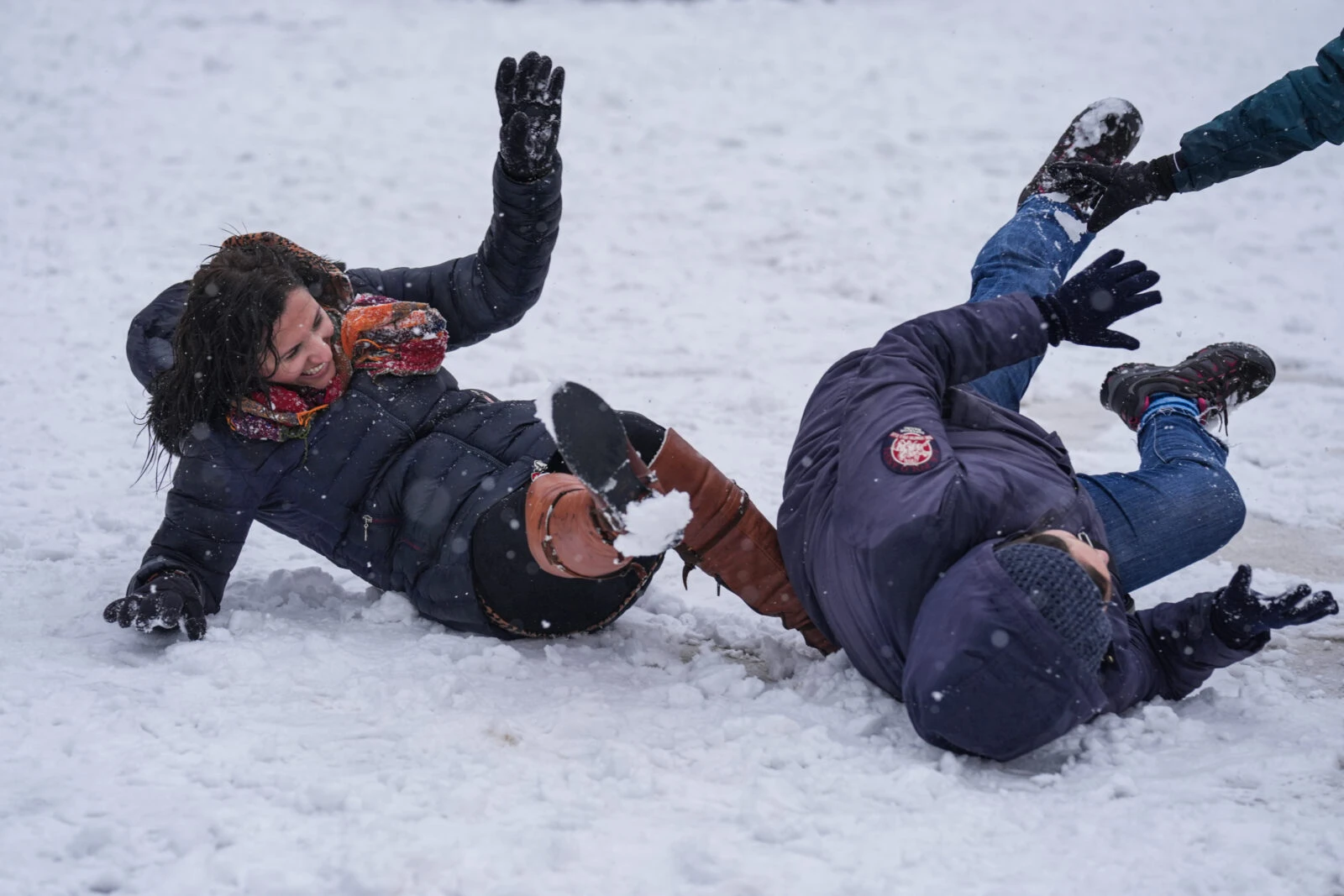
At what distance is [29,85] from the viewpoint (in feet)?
27.3

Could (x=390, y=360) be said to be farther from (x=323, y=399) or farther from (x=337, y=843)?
Answer: (x=337, y=843)

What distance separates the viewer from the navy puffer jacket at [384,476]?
9.18ft

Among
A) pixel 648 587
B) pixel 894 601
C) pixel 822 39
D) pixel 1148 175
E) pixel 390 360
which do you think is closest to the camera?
pixel 894 601

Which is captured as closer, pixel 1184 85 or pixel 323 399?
pixel 323 399

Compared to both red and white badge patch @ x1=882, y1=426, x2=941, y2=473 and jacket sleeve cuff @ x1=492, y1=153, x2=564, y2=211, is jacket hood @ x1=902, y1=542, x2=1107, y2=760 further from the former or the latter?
jacket sleeve cuff @ x1=492, y1=153, x2=564, y2=211

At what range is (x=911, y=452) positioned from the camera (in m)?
2.29

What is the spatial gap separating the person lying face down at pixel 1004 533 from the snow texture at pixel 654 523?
0.34 m

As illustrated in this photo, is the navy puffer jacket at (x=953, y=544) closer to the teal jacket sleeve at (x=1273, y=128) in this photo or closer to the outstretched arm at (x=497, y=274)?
the outstretched arm at (x=497, y=274)

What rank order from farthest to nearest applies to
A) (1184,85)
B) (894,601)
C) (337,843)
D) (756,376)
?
(1184,85)
(756,376)
(894,601)
(337,843)

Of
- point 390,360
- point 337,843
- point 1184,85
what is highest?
point 1184,85

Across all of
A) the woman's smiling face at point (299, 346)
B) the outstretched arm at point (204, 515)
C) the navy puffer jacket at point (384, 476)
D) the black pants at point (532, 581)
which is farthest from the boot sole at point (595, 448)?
the outstretched arm at point (204, 515)

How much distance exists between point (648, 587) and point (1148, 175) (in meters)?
1.98

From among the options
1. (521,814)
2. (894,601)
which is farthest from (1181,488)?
(521,814)

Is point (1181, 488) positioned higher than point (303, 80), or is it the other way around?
point (303, 80)
